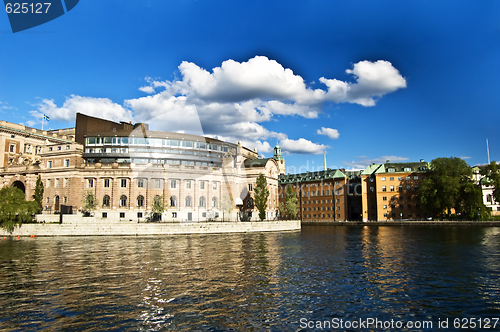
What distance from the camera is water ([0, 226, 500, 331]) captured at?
17234 millimetres

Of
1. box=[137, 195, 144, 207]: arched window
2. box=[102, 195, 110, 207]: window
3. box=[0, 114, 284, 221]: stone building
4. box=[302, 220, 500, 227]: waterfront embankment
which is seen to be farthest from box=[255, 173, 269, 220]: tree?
box=[302, 220, 500, 227]: waterfront embankment

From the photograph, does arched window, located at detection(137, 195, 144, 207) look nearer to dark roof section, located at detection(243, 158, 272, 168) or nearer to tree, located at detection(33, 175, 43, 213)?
tree, located at detection(33, 175, 43, 213)

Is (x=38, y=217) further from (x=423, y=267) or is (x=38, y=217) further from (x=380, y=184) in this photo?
(x=380, y=184)

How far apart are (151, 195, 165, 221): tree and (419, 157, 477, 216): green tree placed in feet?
281

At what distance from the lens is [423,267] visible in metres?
31.2

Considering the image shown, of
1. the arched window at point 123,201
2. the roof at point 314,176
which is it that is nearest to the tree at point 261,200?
the arched window at point 123,201

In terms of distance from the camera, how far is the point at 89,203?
8481 cm

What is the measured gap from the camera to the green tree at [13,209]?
65562 mm

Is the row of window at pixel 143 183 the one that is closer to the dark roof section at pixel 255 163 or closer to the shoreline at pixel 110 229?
the shoreline at pixel 110 229

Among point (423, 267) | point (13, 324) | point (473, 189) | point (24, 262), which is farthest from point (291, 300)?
point (473, 189)

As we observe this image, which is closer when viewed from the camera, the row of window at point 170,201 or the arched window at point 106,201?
the arched window at point 106,201

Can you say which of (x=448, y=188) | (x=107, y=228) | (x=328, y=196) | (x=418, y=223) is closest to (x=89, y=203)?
(x=107, y=228)

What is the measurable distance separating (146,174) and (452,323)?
81.7m

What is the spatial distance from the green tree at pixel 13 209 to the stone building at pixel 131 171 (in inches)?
665
